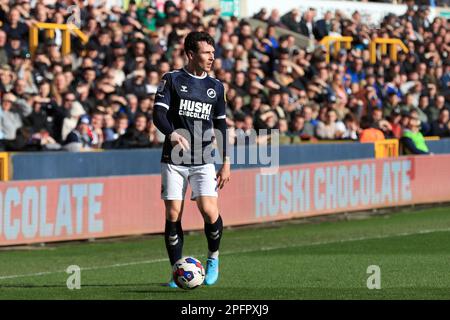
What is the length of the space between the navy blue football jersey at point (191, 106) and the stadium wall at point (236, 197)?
5636 millimetres

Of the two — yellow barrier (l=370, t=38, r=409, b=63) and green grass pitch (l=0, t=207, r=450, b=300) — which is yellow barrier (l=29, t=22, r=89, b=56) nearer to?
green grass pitch (l=0, t=207, r=450, b=300)

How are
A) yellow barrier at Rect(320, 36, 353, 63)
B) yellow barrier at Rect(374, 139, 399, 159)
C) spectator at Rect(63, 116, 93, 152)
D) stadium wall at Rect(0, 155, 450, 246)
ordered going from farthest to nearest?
yellow barrier at Rect(320, 36, 353, 63) → yellow barrier at Rect(374, 139, 399, 159) → spectator at Rect(63, 116, 93, 152) → stadium wall at Rect(0, 155, 450, 246)

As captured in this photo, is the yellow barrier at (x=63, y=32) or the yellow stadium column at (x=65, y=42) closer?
the yellow barrier at (x=63, y=32)

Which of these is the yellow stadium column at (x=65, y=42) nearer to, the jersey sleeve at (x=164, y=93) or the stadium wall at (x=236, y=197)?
the stadium wall at (x=236, y=197)

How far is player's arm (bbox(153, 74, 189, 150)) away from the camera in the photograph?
1154 centimetres

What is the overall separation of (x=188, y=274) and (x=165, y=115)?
151cm

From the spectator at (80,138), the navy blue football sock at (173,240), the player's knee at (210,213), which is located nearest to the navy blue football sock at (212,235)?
the player's knee at (210,213)

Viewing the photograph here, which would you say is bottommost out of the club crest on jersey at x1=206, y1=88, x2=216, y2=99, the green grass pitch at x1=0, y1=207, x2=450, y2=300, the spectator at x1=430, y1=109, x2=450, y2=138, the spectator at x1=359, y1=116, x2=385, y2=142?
the green grass pitch at x1=0, y1=207, x2=450, y2=300

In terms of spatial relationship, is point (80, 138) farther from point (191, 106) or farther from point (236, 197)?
point (191, 106)

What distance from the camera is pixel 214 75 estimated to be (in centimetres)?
2377

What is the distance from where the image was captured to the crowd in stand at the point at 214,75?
65.0 ft

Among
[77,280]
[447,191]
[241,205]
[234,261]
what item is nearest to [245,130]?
[241,205]

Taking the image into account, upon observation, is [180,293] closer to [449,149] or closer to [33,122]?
[33,122]

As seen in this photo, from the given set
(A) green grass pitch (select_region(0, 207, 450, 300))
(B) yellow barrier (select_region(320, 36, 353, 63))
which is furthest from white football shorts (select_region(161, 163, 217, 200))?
(B) yellow barrier (select_region(320, 36, 353, 63))
